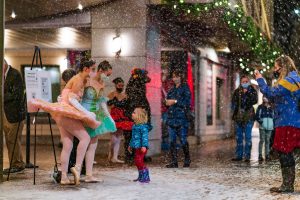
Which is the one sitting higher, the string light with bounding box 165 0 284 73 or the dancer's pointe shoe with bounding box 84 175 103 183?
the string light with bounding box 165 0 284 73

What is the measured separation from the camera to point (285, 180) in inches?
328

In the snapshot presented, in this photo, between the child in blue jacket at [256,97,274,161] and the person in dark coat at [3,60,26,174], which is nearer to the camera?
the person in dark coat at [3,60,26,174]

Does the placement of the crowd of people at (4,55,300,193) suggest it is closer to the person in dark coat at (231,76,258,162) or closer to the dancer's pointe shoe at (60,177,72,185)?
the dancer's pointe shoe at (60,177,72,185)

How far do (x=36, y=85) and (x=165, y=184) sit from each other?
2.75 metres

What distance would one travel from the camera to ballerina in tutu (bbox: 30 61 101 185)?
849 centimetres

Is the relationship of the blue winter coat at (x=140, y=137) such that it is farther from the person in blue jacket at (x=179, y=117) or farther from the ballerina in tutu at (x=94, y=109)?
the person in blue jacket at (x=179, y=117)

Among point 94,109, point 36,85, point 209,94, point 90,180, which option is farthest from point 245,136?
point 209,94

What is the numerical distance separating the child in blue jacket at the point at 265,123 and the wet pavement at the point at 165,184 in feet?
5.70

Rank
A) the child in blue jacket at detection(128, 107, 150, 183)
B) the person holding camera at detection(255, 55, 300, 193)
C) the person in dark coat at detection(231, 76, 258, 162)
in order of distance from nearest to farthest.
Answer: the person holding camera at detection(255, 55, 300, 193)
the child in blue jacket at detection(128, 107, 150, 183)
the person in dark coat at detection(231, 76, 258, 162)

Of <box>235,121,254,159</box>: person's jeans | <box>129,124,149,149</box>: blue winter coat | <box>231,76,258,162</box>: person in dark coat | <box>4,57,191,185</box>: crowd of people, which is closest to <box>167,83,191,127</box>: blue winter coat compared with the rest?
<box>4,57,191,185</box>: crowd of people

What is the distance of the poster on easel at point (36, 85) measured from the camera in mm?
9445

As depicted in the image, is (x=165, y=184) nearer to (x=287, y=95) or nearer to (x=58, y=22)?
(x=287, y=95)

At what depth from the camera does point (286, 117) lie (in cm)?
829

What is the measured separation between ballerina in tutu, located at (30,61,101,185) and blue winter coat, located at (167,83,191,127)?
119 inches
